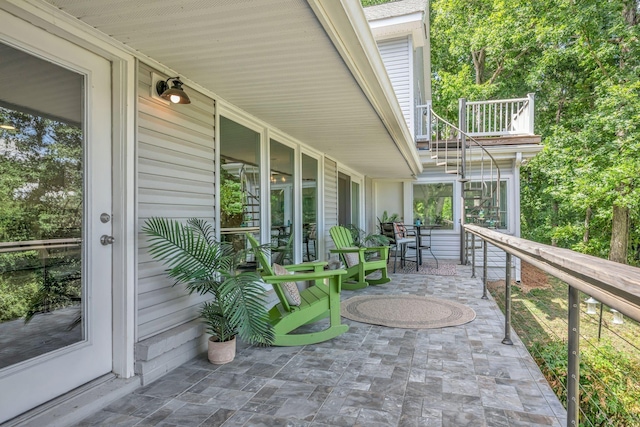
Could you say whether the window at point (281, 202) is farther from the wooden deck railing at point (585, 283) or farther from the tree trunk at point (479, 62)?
the tree trunk at point (479, 62)

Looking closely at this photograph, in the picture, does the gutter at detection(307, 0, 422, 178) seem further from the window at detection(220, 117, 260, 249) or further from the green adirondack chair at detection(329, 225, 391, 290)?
the green adirondack chair at detection(329, 225, 391, 290)

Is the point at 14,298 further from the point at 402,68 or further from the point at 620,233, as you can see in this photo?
the point at 620,233

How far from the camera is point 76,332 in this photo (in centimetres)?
204

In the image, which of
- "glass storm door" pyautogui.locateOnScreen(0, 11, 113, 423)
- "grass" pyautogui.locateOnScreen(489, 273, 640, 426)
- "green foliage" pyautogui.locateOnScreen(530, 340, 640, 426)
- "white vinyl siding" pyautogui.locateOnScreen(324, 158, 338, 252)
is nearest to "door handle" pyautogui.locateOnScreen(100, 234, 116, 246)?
"glass storm door" pyautogui.locateOnScreen(0, 11, 113, 423)

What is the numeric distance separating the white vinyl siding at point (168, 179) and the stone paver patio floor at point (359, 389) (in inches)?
17.6

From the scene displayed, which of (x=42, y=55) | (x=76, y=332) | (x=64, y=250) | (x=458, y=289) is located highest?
(x=42, y=55)

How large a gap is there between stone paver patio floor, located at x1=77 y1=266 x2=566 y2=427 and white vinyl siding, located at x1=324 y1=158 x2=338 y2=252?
326cm

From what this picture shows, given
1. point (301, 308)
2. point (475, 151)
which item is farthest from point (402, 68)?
point (301, 308)

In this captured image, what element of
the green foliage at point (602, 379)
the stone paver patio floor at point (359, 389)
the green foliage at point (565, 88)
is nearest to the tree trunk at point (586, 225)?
the green foliage at point (565, 88)

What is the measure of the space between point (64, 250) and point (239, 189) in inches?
71.1

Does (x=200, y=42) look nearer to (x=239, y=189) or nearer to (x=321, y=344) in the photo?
(x=239, y=189)

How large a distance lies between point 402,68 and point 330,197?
3.51 meters

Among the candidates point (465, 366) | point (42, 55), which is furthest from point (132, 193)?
point (465, 366)

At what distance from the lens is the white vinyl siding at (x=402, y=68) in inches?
304
